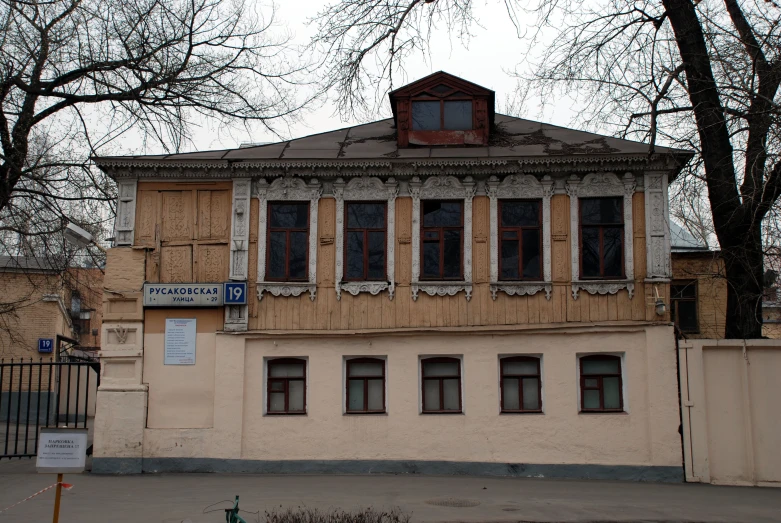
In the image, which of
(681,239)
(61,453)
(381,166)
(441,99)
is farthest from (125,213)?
(681,239)

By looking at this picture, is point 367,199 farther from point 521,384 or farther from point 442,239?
point 521,384

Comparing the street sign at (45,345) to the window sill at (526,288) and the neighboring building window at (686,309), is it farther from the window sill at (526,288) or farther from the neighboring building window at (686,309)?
the neighboring building window at (686,309)

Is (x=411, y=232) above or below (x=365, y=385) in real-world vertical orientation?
above

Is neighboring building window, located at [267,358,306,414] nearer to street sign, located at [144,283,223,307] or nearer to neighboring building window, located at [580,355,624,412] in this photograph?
street sign, located at [144,283,223,307]

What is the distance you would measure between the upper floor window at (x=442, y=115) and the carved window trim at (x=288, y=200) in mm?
2923

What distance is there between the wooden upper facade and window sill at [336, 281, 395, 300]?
0.03 meters

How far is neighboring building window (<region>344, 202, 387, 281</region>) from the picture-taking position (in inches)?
672

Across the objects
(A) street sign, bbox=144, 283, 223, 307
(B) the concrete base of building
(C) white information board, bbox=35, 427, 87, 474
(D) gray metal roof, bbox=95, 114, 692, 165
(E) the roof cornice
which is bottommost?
(B) the concrete base of building

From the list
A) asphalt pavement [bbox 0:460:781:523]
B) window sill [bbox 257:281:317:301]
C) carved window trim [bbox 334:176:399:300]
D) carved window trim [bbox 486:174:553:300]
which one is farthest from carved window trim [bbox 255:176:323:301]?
asphalt pavement [bbox 0:460:781:523]

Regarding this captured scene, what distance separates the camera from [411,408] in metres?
16.6

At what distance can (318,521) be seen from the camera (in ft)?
32.3

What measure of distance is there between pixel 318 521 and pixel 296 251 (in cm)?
817

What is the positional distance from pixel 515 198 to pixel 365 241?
328 cm

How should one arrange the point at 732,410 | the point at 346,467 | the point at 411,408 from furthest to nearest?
1. the point at 411,408
2. the point at 346,467
3. the point at 732,410
